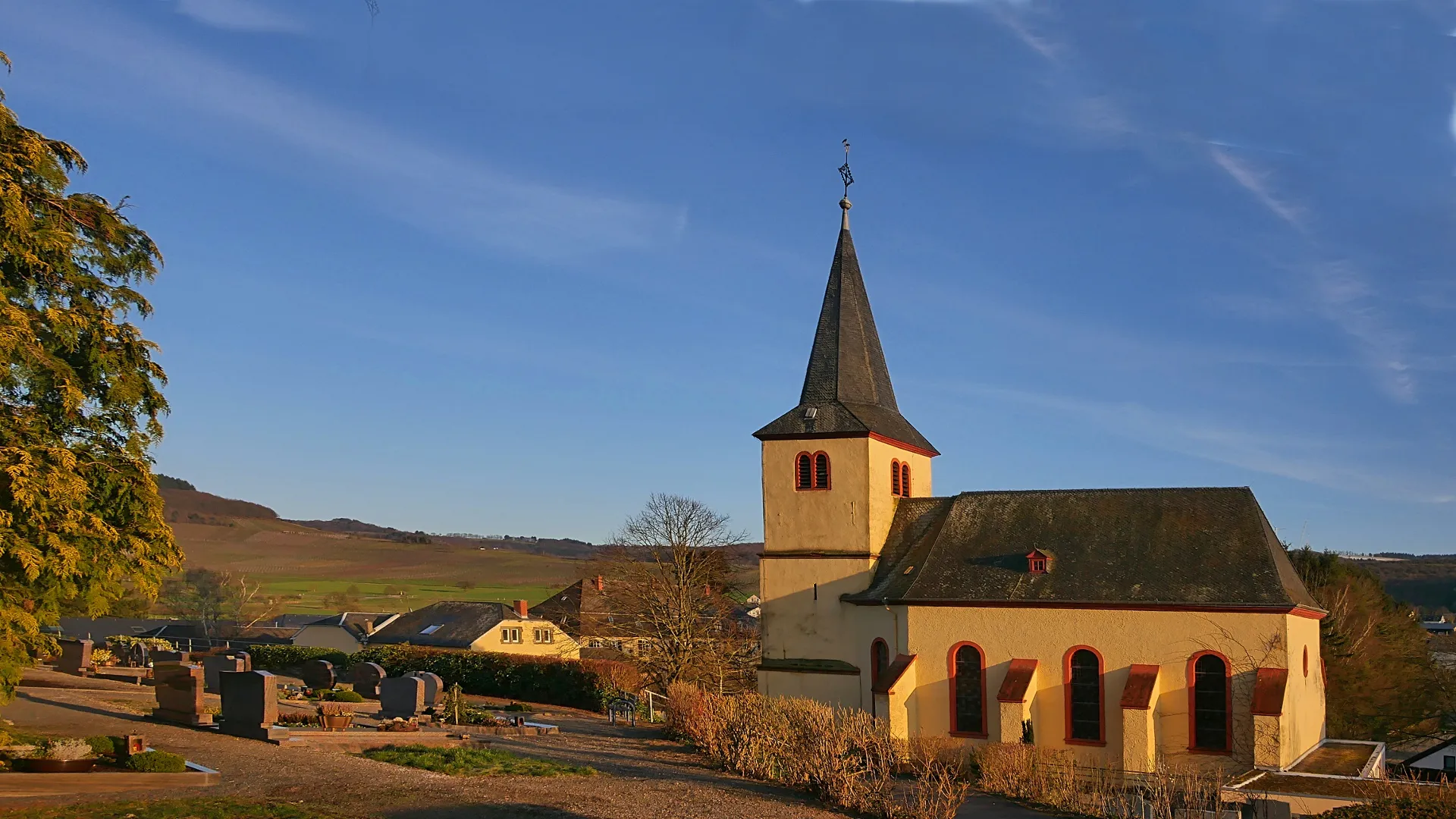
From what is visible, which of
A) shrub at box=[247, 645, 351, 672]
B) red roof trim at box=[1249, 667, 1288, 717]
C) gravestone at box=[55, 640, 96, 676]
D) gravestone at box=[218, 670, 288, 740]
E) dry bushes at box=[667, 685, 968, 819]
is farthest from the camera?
shrub at box=[247, 645, 351, 672]

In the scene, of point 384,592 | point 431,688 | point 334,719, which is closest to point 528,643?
point 431,688

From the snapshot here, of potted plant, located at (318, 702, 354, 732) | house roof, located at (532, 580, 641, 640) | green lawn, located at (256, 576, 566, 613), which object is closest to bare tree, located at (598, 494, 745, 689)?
house roof, located at (532, 580, 641, 640)

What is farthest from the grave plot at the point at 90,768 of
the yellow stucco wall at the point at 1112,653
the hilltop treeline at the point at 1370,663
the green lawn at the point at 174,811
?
the hilltop treeline at the point at 1370,663

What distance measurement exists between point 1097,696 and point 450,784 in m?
18.9

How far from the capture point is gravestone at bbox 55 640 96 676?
36500 mm

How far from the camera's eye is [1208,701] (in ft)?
96.0

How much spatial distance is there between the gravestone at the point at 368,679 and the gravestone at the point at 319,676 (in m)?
1.19

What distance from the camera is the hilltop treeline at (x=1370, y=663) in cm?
4684

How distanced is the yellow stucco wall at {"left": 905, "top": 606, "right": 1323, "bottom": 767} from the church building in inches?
1.7

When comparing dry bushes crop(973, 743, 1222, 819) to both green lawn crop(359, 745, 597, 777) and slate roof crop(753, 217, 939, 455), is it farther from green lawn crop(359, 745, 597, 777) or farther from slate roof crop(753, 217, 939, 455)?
slate roof crop(753, 217, 939, 455)

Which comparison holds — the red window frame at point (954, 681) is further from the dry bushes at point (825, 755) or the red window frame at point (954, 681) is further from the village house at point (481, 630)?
the village house at point (481, 630)

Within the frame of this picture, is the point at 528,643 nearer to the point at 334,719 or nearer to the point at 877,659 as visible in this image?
the point at 877,659

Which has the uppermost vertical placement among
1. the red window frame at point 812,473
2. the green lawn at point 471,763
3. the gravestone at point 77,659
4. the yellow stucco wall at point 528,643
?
the red window frame at point 812,473

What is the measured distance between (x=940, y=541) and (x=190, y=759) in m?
22.1
